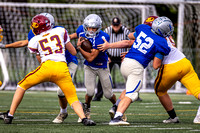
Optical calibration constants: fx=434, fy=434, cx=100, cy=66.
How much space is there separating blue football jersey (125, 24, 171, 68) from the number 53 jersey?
990 mm

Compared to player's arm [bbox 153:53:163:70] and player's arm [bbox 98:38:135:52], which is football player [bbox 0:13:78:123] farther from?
player's arm [bbox 153:53:163:70]

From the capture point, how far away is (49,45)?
5.82m

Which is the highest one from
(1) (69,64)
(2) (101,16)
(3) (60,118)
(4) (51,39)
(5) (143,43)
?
(4) (51,39)

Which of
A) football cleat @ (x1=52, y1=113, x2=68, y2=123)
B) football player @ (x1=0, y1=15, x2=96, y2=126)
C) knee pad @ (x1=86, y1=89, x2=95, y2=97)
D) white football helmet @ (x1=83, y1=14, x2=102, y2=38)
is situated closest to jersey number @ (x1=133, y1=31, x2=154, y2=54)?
white football helmet @ (x1=83, y1=14, x2=102, y2=38)

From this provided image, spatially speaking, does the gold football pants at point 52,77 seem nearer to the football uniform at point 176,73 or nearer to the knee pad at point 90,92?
the knee pad at point 90,92

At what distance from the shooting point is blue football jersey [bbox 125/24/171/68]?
19.4 feet

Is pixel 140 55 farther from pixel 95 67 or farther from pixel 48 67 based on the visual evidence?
pixel 48 67

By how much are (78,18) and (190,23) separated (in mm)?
4373

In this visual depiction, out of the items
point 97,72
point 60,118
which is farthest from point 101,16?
point 60,118

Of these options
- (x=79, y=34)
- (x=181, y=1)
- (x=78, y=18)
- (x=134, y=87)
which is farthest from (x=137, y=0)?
(x=134, y=87)

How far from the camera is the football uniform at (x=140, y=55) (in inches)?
232

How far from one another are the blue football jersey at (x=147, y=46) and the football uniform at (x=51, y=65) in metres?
0.97

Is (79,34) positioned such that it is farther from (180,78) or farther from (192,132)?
(192,132)

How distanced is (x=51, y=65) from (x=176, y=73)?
178 cm
